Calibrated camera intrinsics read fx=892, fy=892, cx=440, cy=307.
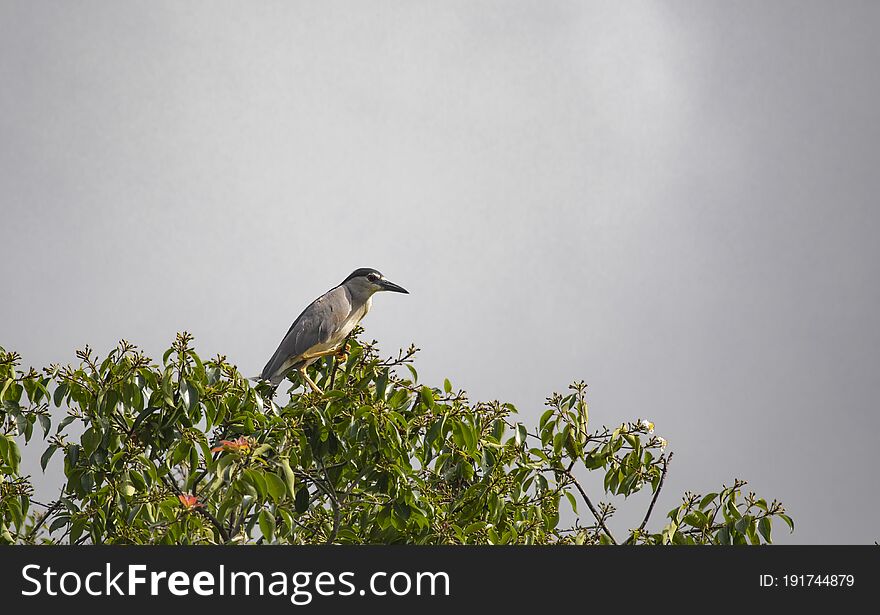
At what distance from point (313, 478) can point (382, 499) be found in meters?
0.27

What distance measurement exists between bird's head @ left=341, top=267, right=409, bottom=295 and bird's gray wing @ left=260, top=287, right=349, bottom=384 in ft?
0.39

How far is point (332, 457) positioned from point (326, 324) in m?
1.09

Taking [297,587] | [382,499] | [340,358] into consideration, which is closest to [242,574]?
[297,587]

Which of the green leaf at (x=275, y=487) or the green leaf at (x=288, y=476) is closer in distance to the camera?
the green leaf at (x=275, y=487)

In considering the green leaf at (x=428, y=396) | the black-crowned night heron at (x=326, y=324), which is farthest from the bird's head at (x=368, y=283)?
the green leaf at (x=428, y=396)

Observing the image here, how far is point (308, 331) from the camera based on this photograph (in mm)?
4008

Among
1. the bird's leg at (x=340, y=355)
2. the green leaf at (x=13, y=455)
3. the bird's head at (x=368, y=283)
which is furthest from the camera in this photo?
the bird's head at (x=368, y=283)

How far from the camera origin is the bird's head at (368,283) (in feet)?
14.6

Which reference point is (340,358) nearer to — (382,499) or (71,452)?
(382,499)

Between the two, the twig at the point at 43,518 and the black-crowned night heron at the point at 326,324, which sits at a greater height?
the black-crowned night heron at the point at 326,324

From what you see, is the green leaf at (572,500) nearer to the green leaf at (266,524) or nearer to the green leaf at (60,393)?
the green leaf at (266,524)

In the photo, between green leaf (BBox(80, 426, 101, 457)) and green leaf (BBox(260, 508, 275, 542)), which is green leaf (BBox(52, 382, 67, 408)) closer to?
green leaf (BBox(80, 426, 101, 457))

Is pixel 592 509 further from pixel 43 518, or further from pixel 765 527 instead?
pixel 43 518

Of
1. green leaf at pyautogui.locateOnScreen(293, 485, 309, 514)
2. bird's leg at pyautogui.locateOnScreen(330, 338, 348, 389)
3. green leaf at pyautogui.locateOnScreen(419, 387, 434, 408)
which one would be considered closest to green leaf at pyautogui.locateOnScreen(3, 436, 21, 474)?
green leaf at pyautogui.locateOnScreen(293, 485, 309, 514)
